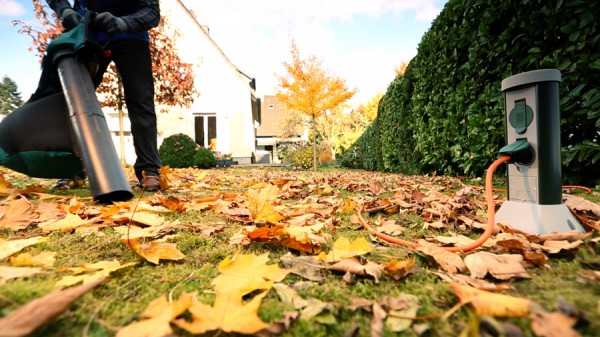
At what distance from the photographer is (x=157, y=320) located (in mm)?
564

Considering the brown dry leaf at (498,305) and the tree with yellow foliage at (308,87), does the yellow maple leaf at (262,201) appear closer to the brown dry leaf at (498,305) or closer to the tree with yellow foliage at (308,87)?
the brown dry leaf at (498,305)

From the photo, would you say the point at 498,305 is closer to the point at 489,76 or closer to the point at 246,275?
the point at 246,275

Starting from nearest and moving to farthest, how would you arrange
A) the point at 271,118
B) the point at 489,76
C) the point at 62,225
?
the point at 62,225 < the point at 489,76 < the point at 271,118

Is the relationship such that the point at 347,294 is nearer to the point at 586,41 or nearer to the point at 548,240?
the point at 548,240

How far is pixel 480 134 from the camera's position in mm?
3312

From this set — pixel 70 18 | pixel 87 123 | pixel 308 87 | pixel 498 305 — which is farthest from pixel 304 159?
pixel 498 305

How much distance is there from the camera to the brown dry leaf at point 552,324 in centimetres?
50

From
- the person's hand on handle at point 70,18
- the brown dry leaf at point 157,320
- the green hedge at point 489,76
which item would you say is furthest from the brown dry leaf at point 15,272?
the green hedge at point 489,76

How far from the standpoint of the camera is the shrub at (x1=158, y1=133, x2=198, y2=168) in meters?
10.4

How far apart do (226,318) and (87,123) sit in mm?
1563

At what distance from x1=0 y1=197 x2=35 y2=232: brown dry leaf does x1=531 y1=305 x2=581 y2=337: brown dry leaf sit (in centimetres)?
179

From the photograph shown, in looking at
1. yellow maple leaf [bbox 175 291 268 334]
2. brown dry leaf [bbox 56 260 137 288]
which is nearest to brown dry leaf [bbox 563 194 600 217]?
yellow maple leaf [bbox 175 291 268 334]

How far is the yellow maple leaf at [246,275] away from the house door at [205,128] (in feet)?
53.6

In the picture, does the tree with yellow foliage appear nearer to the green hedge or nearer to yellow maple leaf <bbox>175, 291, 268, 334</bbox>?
the green hedge
